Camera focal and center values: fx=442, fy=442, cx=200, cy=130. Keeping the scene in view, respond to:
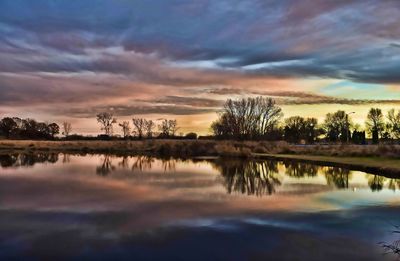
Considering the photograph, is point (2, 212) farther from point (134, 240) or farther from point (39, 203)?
point (134, 240)

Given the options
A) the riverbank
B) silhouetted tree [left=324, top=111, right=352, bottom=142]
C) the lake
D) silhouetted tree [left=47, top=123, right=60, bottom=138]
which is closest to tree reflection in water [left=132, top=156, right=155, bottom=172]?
the lake

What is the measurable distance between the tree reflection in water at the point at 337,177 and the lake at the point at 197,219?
0.42ft

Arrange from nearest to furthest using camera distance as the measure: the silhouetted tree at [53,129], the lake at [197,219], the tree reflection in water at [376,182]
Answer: the lake at [197,219] < the tree reflection in water at [376,182] < the silhouetted tree at [53,129]

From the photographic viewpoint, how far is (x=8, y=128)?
10844 cm

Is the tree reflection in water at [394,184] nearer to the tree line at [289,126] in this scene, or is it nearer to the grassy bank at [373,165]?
the grassy bank at [373,165]

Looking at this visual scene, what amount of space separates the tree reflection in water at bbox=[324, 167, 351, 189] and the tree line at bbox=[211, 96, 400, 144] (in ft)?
159

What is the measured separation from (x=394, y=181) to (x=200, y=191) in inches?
366

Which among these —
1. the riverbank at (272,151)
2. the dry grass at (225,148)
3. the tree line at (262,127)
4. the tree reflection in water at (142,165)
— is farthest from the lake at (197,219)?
the tree line at (262,127)

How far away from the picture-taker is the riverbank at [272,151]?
28.0m

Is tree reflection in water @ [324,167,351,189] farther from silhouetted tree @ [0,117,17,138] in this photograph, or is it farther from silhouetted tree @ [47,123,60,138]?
silhouetted tree @ [47,123,60,138]


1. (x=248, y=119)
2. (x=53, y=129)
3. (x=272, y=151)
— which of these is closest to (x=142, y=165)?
(x=272, y=151)

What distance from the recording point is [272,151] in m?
46.8

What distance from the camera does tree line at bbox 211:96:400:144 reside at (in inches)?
3263

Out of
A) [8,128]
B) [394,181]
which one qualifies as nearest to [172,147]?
[394,181]
